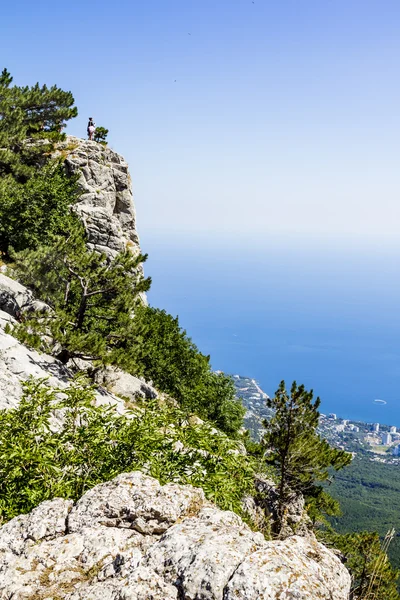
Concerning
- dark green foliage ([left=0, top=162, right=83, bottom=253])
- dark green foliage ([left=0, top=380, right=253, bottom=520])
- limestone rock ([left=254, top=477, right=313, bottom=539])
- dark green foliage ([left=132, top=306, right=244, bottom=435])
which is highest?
dark green foliage ([left=0, top=162, right=83, bottom=253])

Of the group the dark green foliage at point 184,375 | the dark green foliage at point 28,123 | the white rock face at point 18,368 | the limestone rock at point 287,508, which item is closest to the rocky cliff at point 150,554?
the white rock face at point 18,368

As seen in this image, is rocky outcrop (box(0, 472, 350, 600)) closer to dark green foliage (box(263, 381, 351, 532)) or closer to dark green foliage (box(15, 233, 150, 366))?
dark green foliage (box(263, 381, 351, 532))

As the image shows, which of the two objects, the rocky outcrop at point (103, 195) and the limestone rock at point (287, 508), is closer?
the limestone rock at point (287, 508)

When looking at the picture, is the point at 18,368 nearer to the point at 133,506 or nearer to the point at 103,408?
the point at 103,408

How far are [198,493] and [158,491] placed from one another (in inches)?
29.0

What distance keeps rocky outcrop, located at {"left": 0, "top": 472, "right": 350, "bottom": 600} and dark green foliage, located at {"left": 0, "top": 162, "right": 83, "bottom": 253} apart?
985 inches

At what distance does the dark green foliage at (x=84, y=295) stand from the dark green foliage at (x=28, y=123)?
47.1ft

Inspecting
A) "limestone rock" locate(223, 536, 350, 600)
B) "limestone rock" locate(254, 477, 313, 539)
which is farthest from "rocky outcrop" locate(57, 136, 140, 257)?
"limestone rock" locate(223, 536, 350, 600)

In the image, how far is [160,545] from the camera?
4.67 m

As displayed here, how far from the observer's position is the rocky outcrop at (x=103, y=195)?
37.7m

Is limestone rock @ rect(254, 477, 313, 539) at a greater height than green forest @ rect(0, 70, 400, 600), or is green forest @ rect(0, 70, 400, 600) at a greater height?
green forest @ rect(0, 70, 400, 600)

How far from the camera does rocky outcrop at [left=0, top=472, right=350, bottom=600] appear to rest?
155 inches

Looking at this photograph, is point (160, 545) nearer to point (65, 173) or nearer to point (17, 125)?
point (65, 173)

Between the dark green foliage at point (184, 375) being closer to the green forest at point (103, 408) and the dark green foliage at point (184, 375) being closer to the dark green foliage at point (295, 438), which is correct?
the green forest at point (103, 408)
